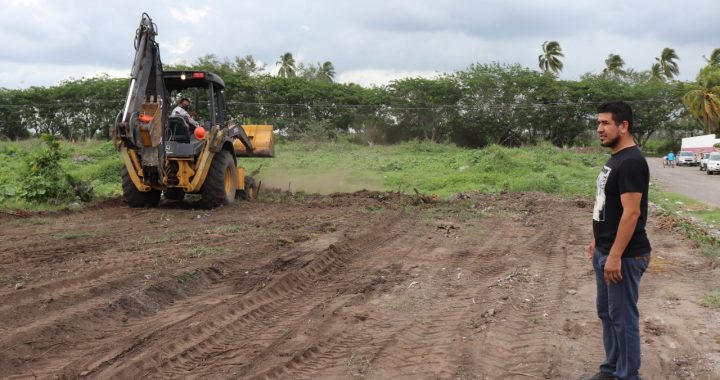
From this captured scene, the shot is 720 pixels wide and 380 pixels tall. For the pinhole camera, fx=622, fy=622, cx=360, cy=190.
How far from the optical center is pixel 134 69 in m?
11.9

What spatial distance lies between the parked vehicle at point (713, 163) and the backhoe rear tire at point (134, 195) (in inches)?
1384

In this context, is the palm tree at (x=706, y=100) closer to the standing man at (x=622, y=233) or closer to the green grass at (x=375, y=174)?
the green grass at (x=375, y=174)

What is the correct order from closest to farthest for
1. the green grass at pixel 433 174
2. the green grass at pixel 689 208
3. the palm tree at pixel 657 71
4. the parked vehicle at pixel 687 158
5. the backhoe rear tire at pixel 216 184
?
the backhoe rear tire at pixel 216 184 → the green grass at pixel 689 208 → the green grass at pixel 433 174 → the parked vehicle at pixel 687 158 → the palm tree at pixel 657 71

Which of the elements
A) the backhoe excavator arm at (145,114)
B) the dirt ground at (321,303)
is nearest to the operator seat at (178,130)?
the backhoe excavator arm at (145,114)

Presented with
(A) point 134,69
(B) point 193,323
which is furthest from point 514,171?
(B) point 193,323

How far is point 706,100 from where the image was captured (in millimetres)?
54188

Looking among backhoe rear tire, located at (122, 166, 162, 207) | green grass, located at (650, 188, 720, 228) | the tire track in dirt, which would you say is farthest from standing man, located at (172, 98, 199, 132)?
green grass, located at (650, 188, 720, 228)

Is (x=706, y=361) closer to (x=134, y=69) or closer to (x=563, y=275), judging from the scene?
(x=563, y=275)

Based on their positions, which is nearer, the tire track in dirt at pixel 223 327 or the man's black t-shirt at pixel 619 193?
the man's black t-shirt at pixel 619 193

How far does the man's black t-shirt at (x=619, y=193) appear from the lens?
4.11 m

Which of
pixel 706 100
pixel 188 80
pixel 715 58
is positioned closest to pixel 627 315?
pixel 188 80

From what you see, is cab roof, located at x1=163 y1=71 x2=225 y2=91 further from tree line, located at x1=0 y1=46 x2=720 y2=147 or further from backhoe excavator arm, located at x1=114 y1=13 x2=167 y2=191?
tree line, located at x1=0 y1=46 x2=720 y2=147

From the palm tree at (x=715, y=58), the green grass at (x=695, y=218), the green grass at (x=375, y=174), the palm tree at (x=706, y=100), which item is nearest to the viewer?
the green grass at (x=695, y=218)

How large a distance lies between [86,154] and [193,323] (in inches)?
1013
